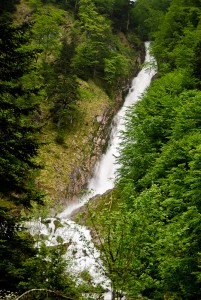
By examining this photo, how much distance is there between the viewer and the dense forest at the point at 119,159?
7.41 metres

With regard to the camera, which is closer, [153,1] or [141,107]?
[141,107]

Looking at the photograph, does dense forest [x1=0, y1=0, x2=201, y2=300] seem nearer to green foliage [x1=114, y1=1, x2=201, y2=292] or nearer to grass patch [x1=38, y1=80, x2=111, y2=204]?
green foliage [x1=114, y1=1, x2=201, y2=292]

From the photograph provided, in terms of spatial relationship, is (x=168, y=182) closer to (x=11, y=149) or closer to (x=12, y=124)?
(x=11, y=149)

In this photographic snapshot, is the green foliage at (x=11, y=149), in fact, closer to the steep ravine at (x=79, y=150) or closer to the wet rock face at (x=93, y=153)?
the steep ravine at (x=79, y=150)

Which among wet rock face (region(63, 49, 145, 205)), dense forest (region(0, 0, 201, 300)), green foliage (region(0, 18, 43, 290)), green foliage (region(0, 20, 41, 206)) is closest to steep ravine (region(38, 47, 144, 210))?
wet rock face (region(63, 49, 145, 205))

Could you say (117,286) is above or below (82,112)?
below

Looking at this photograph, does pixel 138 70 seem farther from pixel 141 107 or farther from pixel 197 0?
pixel 141 107

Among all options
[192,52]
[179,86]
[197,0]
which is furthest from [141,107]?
[197,0]

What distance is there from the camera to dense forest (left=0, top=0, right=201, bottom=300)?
24.3 ft

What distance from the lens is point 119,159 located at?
61.4ft

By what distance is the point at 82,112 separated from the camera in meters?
33.0

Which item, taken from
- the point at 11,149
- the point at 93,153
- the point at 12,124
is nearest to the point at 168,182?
the point at 11,149

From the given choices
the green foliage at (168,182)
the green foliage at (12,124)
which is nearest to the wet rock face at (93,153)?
the green foliage at (168,182)

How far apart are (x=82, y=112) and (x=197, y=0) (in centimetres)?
1846
